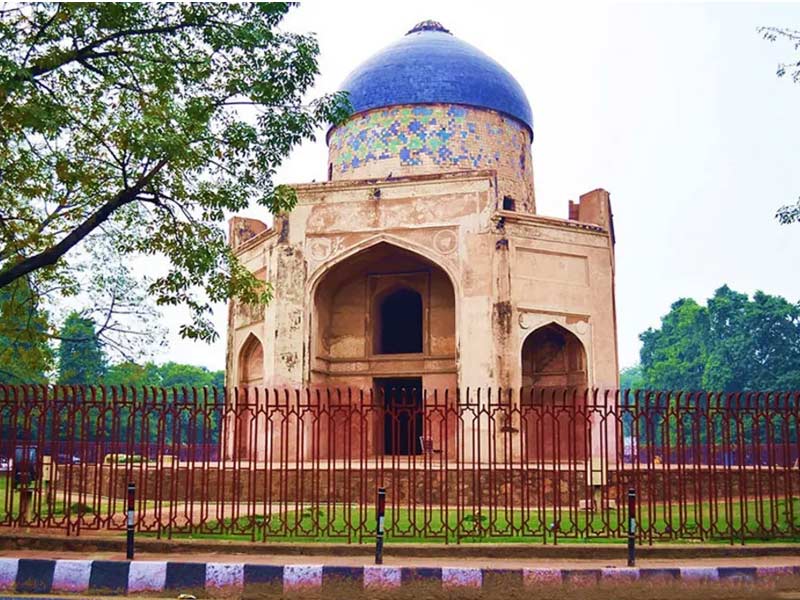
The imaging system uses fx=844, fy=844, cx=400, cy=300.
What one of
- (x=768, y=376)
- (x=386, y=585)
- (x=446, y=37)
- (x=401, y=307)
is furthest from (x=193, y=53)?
(x=768, y=376)

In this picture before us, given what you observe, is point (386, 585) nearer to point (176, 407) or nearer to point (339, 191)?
point (176, 407)

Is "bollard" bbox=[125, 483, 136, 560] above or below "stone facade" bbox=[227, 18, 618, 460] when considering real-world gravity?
below

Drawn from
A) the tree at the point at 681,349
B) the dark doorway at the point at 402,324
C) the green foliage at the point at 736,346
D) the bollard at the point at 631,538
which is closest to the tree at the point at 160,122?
the bollard at the point at 631,538

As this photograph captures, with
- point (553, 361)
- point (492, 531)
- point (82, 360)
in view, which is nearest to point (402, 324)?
point (553, 361)

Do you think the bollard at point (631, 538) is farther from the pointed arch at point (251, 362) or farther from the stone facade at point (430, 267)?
the pointed arch at point (251, 362)

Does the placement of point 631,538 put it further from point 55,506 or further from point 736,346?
point 736,346

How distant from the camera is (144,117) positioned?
8.79m

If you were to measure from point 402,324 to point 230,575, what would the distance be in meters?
14.2

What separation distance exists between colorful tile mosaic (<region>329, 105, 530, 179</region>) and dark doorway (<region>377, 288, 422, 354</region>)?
3328 millimetres

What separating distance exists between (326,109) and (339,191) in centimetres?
796

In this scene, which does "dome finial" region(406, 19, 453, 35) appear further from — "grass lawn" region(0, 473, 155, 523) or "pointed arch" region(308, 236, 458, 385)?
"grass lawn" region(0, 473, 155, 523)

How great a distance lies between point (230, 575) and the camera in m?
6.91

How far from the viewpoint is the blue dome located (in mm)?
20578

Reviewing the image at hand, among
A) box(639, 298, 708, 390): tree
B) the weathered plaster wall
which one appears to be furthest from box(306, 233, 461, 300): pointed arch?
box(639, 298, 708, 390): tree
